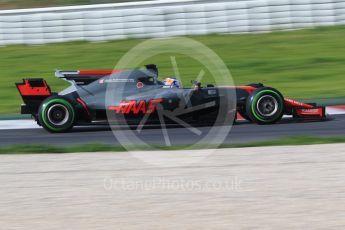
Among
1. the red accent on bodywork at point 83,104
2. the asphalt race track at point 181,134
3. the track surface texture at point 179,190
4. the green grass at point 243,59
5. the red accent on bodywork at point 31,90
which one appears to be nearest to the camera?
the track surface texture at point 179,190

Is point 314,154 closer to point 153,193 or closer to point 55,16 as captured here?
point 153,193

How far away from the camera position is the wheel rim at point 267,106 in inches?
421

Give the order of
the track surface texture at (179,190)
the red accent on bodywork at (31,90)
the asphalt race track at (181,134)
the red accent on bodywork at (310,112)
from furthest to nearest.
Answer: the red accent on bodywork at (310,112)
the red accent on bodywork at (31,90)
the asphalt race track at (181,134)
the track surface texture at (179,190)

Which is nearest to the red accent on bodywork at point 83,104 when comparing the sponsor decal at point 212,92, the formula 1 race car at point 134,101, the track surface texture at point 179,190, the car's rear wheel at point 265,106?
the formula 1 race car at point 134,101

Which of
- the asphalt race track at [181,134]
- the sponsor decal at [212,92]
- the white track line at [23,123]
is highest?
the sponsor decal at [212,92]

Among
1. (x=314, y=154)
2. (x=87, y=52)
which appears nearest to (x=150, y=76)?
(x=314, y=154)

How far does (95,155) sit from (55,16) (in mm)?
9182

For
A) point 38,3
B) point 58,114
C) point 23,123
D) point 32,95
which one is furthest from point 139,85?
point 38,3

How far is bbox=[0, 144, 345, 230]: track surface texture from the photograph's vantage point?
5.65 meters

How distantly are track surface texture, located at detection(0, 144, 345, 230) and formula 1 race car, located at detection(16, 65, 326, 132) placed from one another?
195 centimetres

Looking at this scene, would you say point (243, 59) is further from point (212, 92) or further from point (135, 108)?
point (135, 108)

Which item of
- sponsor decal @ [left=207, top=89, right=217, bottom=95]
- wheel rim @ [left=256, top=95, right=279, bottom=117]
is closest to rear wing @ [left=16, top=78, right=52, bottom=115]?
sponsor decal @ [left=207, top=89, right=217, bottom=95]

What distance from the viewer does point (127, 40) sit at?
58.1ft

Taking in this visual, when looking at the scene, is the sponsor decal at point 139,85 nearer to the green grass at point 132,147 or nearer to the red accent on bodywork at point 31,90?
the red accent on bodywork at point 31,90
